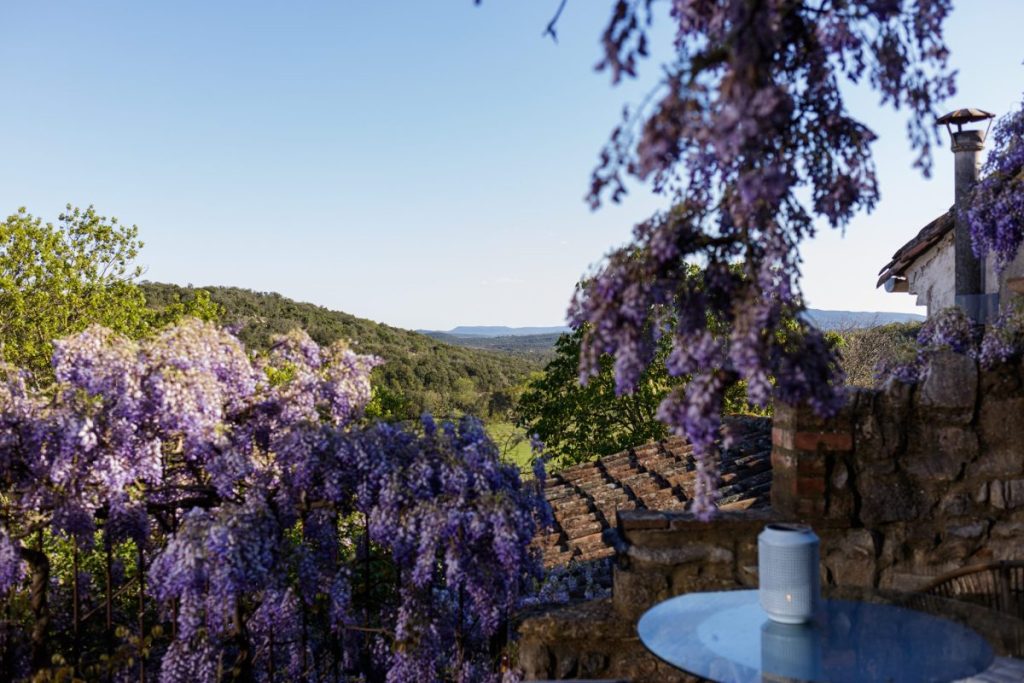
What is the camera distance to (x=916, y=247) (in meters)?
8.18

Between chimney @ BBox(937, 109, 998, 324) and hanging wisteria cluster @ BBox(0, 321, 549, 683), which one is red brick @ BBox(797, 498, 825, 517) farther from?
chimney @ BBox(937, 109, 998, 324)

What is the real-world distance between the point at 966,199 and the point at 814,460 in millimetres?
3562

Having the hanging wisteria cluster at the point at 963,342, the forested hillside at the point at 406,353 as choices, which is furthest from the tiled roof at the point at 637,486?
the forested hillside at the point at 406,353

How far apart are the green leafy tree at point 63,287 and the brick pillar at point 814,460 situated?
10.9 meters

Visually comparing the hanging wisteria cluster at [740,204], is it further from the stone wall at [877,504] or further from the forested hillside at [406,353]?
the forested hillside at [406,353]

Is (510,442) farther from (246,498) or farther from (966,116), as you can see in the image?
(966,116)

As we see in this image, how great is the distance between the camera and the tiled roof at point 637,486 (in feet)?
18.2

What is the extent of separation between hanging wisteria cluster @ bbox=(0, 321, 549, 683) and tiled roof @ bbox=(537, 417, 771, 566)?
1.63m

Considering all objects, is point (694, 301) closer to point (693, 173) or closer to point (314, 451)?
point (693, 173)

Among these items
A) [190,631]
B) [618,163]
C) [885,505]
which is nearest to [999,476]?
[885,505]

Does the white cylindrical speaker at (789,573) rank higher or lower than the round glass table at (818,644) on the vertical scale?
higher

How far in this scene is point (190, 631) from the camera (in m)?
3.72

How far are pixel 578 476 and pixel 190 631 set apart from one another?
4526mm

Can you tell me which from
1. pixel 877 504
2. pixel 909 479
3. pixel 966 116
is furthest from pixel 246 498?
pixel 966 116
